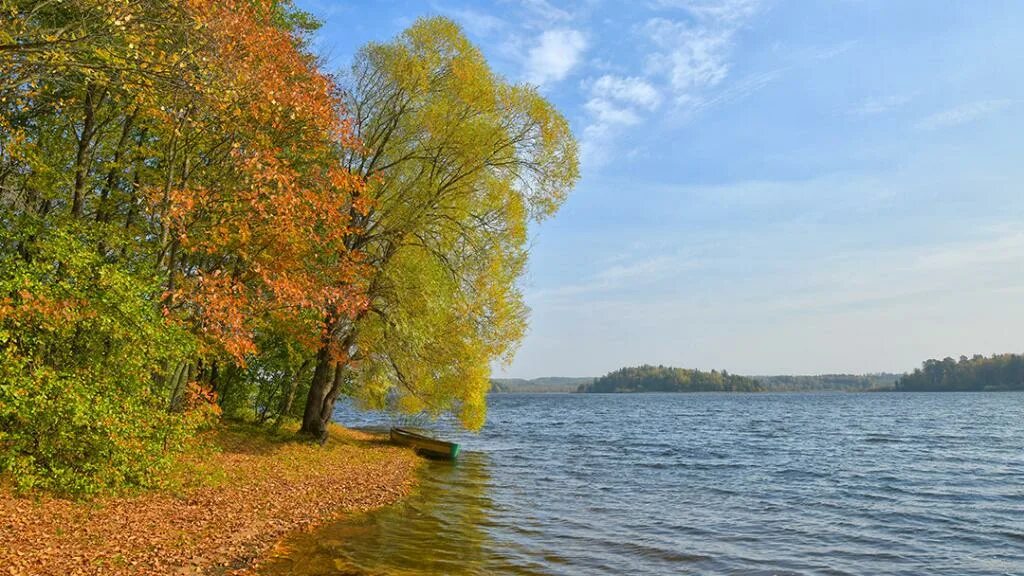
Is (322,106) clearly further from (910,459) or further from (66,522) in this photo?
(910,459)

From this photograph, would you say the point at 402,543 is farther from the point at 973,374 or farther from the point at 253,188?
the point at 973,374

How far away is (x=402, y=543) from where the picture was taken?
1397cm

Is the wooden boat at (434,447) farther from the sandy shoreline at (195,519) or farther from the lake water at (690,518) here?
the sandy shoreline at (195,519)

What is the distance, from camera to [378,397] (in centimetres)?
3238

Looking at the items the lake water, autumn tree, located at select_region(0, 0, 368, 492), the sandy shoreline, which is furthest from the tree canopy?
the lake water

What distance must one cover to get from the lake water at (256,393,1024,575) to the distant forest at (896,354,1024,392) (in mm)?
171542

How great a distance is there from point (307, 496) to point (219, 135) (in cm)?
931

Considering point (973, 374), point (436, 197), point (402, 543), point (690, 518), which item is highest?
point (436, 197)

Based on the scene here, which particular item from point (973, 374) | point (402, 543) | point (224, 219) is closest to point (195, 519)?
point (402, 543)

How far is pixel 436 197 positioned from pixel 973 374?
685 ft

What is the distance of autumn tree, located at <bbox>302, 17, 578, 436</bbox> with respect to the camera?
23.8m

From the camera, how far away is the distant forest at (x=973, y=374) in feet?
577

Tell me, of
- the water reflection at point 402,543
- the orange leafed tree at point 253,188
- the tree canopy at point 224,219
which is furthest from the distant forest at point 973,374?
the orange leafed tree at point 253,188

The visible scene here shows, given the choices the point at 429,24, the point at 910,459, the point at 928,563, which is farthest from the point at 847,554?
the point at 910,459
